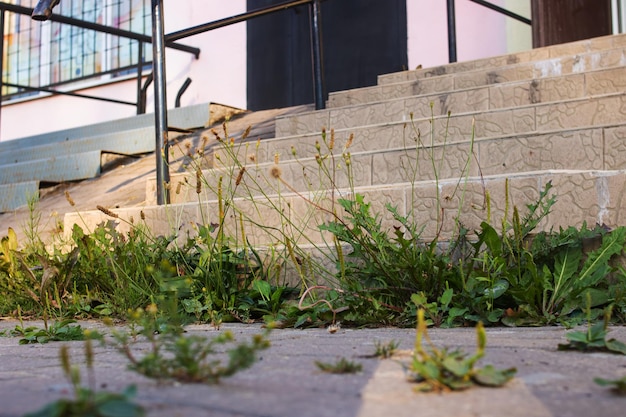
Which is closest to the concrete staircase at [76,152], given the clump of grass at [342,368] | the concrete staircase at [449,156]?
the concrete staircase at [449,156]

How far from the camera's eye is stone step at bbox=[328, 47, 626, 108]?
11.9ft

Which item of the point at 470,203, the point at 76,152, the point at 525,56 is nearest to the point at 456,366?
A: the point at 470,203

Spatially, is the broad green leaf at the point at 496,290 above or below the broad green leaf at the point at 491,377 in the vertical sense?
above

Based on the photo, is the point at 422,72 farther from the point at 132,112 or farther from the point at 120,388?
the point at 132,112

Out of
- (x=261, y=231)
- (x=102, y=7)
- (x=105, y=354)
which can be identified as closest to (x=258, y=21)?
(x=102, y=7)

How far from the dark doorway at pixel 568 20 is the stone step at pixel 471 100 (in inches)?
125

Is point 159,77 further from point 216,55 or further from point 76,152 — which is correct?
point 216,55

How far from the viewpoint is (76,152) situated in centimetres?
557

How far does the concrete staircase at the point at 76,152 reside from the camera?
4918mm

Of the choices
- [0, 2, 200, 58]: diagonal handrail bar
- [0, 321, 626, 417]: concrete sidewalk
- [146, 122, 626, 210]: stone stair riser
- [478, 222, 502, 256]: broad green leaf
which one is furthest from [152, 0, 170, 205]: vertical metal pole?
[0, 321, 626, 417]: concrete sidewalk

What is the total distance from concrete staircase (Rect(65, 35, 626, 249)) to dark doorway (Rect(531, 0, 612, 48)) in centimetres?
254

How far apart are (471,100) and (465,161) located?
0.76m

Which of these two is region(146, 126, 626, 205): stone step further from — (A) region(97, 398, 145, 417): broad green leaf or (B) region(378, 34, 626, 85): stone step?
(A) region(97, 398, 145, 417): broad green leaf

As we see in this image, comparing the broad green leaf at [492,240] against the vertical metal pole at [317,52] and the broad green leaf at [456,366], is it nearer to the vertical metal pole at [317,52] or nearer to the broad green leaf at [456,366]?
the broad green leaf at [456,366]
